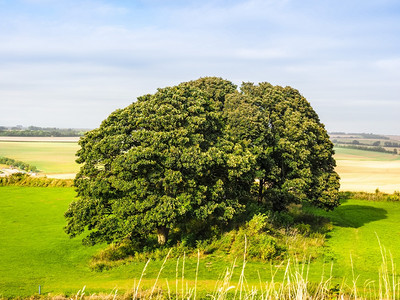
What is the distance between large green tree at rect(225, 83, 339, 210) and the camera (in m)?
30.8

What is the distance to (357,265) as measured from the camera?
76.7 feet

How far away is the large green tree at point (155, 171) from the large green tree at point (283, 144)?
612cm

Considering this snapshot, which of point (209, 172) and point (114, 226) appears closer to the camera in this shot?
point (114, 226)

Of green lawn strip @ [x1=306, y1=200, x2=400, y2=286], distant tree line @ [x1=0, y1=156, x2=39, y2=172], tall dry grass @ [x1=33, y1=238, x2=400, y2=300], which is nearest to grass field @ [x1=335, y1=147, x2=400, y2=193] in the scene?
green lawn strip @ [x1=306, y1=200, x2=400, y2=286]

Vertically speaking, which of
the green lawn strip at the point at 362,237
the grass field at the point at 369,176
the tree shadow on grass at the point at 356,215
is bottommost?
the tree shadow on grass at the point at 356,215

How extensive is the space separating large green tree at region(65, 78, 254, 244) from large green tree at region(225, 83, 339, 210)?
6118 mm

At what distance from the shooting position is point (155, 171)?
74.6 feet

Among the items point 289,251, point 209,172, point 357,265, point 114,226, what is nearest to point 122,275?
point 114,226

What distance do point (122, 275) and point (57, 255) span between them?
739cm

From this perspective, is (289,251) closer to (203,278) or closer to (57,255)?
(203,278)

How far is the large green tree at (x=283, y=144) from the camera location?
30.8 metres

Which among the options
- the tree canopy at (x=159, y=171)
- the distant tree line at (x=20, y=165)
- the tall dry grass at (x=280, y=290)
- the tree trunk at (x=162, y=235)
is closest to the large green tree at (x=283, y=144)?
the tree canopy at (x=159, y=171)

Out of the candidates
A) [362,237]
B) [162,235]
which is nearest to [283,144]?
[362,237]

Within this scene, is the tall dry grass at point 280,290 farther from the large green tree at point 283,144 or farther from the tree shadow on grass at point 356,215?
the tree shadow on grass at point 356,215
